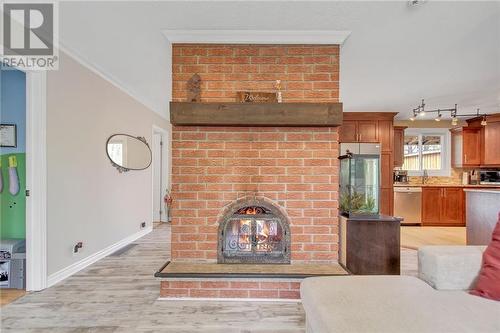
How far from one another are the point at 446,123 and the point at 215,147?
606cm

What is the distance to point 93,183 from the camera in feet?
10.2

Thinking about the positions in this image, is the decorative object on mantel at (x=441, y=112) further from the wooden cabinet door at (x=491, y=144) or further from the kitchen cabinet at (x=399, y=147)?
the kitchen cabinet at (x=399, y=147)

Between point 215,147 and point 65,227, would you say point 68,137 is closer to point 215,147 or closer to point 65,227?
point 65,227

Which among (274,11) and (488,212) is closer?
(274,11)

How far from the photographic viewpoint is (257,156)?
2.29 m

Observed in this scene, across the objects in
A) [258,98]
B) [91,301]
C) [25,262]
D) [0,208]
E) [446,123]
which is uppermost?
[446,123]

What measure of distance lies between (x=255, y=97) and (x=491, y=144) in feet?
18.8

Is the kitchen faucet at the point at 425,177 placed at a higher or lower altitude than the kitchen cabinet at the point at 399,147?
lower

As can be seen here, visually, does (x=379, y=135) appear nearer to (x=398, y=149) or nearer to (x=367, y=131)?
(x=367, y=131)

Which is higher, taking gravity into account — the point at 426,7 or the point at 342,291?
the point at 426,7

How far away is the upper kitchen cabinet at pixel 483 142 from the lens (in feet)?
16.9

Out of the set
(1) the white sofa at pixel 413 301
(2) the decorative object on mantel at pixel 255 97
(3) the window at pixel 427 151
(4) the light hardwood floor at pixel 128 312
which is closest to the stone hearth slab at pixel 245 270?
(4) the light hardwood floor at pixel 128 312

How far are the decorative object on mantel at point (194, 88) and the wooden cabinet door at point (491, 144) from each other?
6.08 metres

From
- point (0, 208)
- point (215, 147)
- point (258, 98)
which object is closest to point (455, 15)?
point (258, 98)
